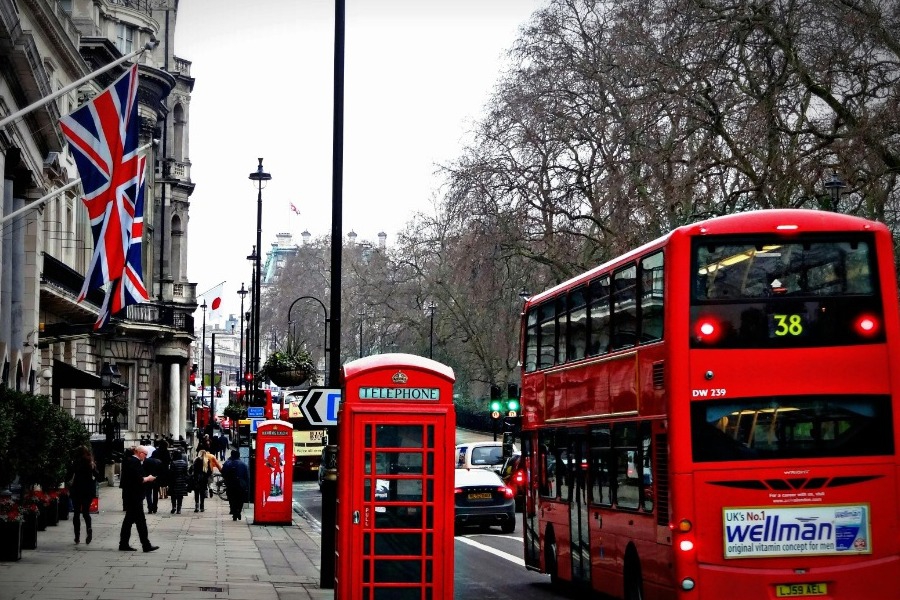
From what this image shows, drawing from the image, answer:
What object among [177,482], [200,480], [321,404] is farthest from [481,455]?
[321,404]

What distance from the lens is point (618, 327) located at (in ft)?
54.1

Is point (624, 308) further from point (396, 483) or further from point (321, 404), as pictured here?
point (321, 404)

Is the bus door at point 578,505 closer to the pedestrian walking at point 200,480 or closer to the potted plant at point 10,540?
the potted plant at point 10,540

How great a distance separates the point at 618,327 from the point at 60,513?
68.4ft

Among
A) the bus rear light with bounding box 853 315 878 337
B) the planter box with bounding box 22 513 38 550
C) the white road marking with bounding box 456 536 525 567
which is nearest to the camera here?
the bus rear light with bounding box 853 315 878 337

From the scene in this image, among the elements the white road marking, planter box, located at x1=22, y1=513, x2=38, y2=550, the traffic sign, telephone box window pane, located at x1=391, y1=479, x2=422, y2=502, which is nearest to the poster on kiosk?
the white road marking

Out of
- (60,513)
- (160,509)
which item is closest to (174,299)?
(160,509)

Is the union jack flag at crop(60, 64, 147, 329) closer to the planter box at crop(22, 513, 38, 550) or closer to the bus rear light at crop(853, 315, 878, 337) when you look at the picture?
the planter box at crop(22, 513, 38, 550)

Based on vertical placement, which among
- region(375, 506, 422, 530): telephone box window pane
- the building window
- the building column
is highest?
the building window

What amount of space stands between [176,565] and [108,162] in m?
6.09

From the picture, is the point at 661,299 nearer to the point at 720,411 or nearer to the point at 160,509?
the point at 720,411

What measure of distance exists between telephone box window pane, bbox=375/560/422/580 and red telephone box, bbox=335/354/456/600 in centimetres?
1

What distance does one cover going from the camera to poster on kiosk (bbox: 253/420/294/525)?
3469cm

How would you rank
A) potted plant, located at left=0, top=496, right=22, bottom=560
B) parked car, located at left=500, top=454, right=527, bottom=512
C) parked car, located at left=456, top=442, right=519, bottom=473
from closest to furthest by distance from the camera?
potted plant, located at left=0, top=496, right=22, bottom=560 < parked car, located at left=500, top=454, right=527, bottom=512 < parked car, located at left=456, top=442, right=519, bottom=473
